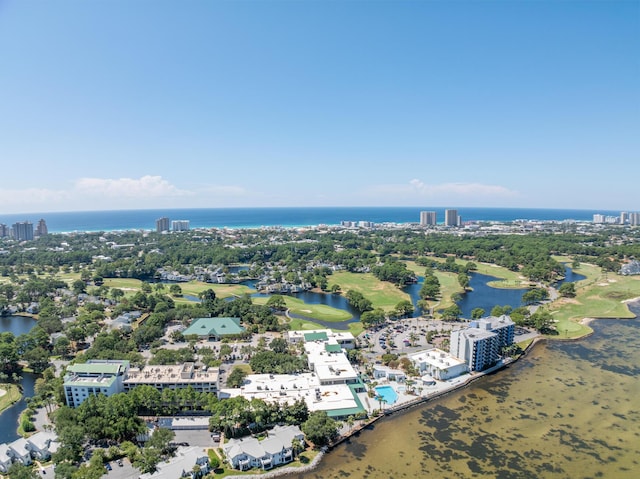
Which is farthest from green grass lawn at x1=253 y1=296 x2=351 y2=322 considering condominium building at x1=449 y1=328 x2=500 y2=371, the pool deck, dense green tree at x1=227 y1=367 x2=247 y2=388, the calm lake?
the calm lake

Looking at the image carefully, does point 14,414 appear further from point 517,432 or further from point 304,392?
point 517,432

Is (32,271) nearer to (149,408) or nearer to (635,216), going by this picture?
(149,408)

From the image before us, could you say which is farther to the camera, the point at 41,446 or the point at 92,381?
the point at 92,381

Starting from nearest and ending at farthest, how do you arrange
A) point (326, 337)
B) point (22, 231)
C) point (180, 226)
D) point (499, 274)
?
point (326, 337) → point (499, 274) → point (22, 231) → point (180, 226)

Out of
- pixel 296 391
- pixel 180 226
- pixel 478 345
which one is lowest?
pixel 296 391

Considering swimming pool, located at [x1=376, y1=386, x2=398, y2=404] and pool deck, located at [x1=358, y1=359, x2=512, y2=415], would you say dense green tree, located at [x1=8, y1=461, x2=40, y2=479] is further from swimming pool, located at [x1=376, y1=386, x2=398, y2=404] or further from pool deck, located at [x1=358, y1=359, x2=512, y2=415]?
swimming pool, located at [x1=376, y1=386, x2=398, y2=404]

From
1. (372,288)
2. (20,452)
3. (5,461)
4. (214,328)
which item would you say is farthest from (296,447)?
(372,288)

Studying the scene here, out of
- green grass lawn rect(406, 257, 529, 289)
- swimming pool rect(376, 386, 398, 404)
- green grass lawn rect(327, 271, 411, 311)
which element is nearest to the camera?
swimming pool rect(376, 386, 398, 404)
